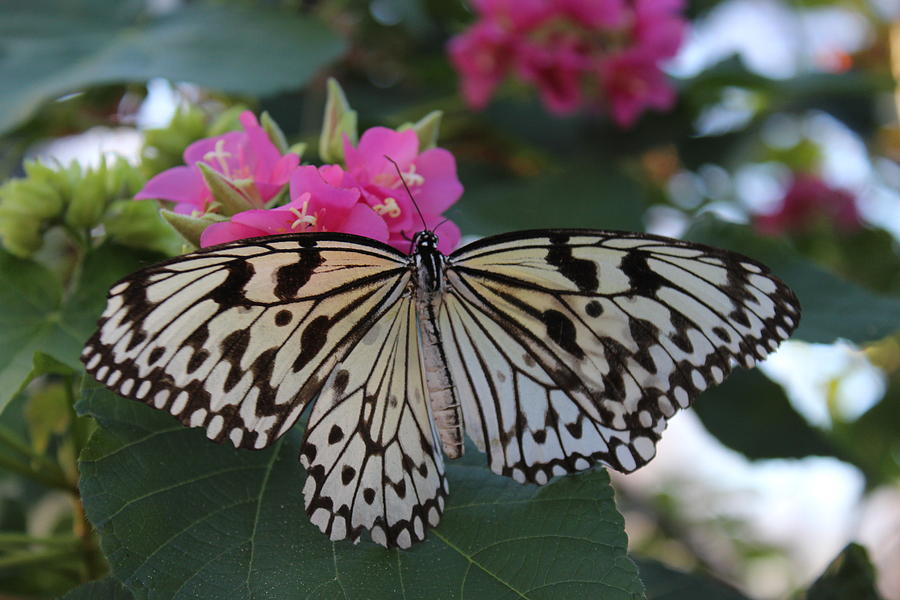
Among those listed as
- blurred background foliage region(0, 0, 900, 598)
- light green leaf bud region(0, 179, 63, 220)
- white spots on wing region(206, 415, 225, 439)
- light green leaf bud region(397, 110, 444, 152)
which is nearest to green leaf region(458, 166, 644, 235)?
blurred background foliage region(0, 0, 900, 598)

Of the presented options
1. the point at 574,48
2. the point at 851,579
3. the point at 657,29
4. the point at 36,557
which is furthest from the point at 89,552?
the point at 657,29

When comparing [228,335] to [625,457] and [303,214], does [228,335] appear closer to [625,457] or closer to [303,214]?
[303,214]

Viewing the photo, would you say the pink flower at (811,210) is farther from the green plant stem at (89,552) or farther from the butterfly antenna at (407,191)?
the green plant stem at (89,552)

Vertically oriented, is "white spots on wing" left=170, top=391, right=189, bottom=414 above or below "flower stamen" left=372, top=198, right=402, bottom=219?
below

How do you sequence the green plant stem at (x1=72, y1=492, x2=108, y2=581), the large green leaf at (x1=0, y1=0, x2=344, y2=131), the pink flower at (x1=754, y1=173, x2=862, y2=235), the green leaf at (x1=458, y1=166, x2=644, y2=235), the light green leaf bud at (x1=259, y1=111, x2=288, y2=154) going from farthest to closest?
the pink flower at (x1=754, y1=173, x2=862, y2=235) → the green leaf at (x1=458, y1=166, x2=644, y2=235) → the large green leaf at (x1=0, y1=0, x2=344, y2=131) → the green plant stem at (x1=72, y1=492, x2=108, y2=581) → the light green leaf bud at (x1=259, y1=111, x2=288, y2=154)

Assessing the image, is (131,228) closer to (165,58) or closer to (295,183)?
(295,183)

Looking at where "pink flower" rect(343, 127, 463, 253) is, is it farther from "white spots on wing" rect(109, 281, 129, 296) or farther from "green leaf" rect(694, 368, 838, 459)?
"green leaf" rect(694, 368, 838, 459)
